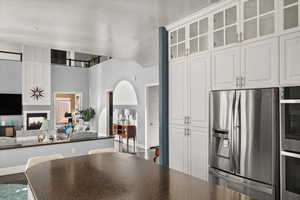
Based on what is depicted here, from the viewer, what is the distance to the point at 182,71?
3.52 meters

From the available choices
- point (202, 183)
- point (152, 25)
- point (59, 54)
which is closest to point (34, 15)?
point (152, 25)

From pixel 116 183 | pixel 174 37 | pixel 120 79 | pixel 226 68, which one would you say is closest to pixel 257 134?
pixel 226 68

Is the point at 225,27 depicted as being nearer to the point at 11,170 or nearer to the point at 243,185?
the point at 243,185

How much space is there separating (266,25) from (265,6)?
20 cm

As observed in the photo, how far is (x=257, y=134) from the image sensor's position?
2377mm

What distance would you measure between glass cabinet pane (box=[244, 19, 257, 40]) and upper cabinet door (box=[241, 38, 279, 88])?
0.32 ft

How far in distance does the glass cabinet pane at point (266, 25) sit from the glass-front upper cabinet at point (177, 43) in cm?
123

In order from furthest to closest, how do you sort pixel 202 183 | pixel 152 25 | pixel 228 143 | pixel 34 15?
1. pixel 152 25
2. pixel 34 15
3. pixel 228 143
4. pixel 202 183

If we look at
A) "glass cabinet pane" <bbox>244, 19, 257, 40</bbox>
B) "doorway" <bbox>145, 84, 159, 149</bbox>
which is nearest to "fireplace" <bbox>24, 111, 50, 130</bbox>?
"doorway" <bbox>145, 84, 159, 149</bbox>

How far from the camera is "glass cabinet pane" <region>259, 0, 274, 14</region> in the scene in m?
2.36

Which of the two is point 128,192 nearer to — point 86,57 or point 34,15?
point 34,15

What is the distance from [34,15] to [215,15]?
8.43ft

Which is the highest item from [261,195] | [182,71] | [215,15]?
[215,15]

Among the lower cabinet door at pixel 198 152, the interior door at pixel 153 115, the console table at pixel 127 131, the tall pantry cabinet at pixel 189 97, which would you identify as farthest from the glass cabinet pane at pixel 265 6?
the console table at pixel 127 131
